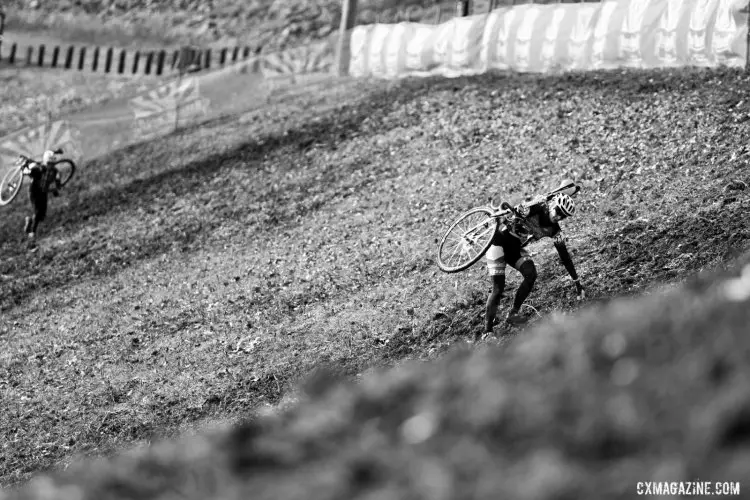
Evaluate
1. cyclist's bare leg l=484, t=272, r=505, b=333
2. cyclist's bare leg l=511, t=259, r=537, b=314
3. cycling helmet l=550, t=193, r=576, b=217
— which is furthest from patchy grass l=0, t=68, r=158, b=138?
cycling helmet l=550, t=193, r=576, b=217

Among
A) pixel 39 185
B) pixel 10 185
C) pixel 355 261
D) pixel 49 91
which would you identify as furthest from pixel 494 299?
pixel 49 91

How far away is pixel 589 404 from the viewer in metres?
6.04

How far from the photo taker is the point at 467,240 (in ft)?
51.2

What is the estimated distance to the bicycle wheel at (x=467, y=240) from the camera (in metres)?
15.1

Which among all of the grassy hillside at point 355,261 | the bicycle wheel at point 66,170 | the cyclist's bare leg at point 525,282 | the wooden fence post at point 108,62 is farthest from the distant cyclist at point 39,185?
the wooden fence post at point 108,62

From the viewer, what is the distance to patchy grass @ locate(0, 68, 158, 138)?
41844 millimetres

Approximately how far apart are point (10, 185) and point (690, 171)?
16401mm

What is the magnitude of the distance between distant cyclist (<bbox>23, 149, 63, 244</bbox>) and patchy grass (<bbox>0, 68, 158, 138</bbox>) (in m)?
15.7

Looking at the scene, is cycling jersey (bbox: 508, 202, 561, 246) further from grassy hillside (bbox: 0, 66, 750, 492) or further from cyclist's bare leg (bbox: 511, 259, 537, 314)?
grassy hillside (bbox: 0, 66, 750, 492)

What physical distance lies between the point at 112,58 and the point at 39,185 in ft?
78.3

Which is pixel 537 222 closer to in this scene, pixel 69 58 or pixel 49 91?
pixel 49 91

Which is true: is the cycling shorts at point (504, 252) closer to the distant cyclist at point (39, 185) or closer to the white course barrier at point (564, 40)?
the white course barrier at point (564, 40)

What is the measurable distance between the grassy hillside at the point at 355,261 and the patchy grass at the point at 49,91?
13.7 metres

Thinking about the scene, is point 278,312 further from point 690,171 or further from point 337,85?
point 337,85
